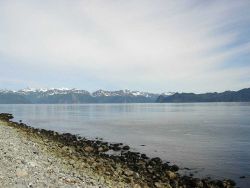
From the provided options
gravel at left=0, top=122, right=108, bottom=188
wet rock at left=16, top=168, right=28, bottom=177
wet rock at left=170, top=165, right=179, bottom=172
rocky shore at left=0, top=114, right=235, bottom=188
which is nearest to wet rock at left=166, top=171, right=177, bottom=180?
rocky shore at left=0, top=114, right=235, bottom=188

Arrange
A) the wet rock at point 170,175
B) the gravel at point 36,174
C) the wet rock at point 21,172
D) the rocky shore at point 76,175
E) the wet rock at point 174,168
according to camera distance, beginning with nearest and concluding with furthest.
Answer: the gravel at point 36,174, the rocky shore at point 76,175, the wet rock at point 21,172, the wet rock at point 170,175, the wet rock at point 174,168

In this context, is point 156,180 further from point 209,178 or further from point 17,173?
point 17,173

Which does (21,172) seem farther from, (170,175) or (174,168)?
(174,168)

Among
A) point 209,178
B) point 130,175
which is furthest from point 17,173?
point 209,178

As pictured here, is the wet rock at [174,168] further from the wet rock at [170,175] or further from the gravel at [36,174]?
Result: the gravel at [36,174]

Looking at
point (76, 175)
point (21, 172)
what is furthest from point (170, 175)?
point (21, 172)

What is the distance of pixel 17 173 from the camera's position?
16.2 meters

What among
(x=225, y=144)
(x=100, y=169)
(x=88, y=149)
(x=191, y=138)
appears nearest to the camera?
(x=100, y=169)

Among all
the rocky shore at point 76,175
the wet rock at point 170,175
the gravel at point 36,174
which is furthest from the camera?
the wet rock at point 170,175

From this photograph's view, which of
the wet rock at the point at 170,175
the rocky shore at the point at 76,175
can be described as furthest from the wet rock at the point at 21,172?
the wet rock at the point at 170,175

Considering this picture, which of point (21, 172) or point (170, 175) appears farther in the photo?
point (170, 175)

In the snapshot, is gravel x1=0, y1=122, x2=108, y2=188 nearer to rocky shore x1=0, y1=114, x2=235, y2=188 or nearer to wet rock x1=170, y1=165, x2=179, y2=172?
rocky shore x1=0, y1=114, x2=235, y2=188

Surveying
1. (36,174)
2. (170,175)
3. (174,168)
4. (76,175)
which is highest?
(36,174)

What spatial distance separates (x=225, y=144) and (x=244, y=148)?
3.85 m
